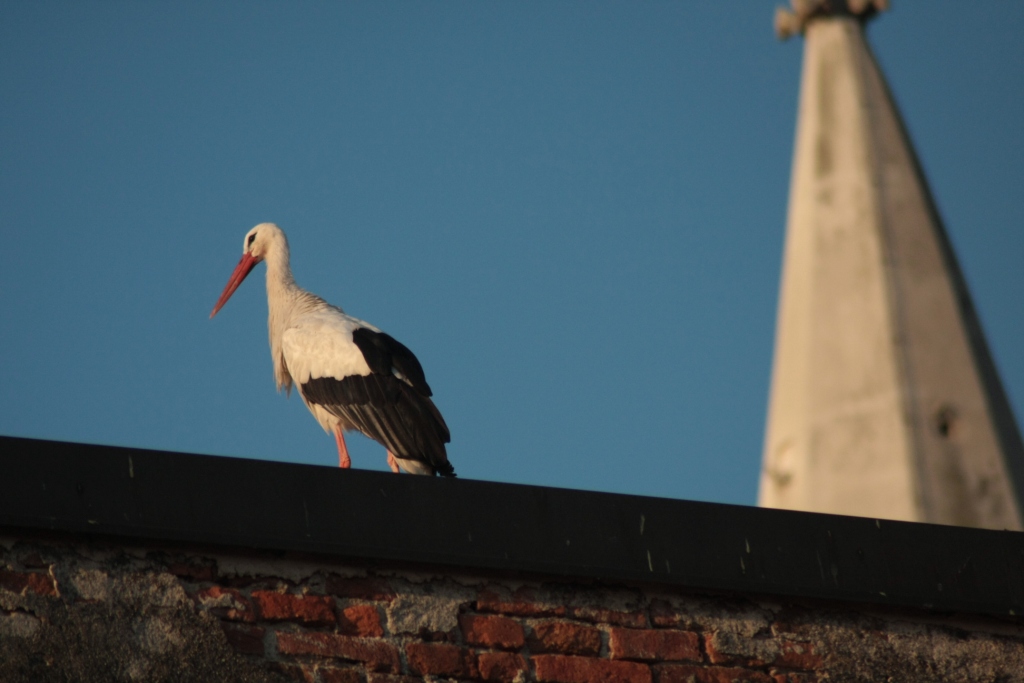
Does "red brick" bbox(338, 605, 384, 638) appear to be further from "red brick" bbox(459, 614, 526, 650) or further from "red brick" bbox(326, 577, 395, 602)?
"red brick" bbox(459, 614, 526, 650)

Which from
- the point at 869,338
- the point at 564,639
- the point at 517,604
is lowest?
the point at 564,639

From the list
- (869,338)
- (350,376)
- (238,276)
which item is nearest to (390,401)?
(350,376)

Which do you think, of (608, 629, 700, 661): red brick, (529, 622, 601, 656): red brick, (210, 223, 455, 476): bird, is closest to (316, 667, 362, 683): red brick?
(529, 622, 601, 656): red brick

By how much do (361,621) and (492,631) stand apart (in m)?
0.39

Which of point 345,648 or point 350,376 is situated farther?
point 350,376

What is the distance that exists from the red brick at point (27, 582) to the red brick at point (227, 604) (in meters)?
0.41

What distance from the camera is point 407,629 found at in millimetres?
4543

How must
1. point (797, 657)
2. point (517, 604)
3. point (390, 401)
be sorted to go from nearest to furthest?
point (517, 604) → point (797, 657) → point (390, 401)

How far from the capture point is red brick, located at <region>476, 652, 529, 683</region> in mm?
4547

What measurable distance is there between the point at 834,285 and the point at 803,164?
94.6 inches

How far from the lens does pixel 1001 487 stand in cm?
1650

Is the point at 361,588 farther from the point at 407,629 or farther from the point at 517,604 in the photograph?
the point at 517,604

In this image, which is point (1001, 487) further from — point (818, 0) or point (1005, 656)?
point (1005, 656)

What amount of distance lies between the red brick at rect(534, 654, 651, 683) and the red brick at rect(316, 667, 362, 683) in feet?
1.77
